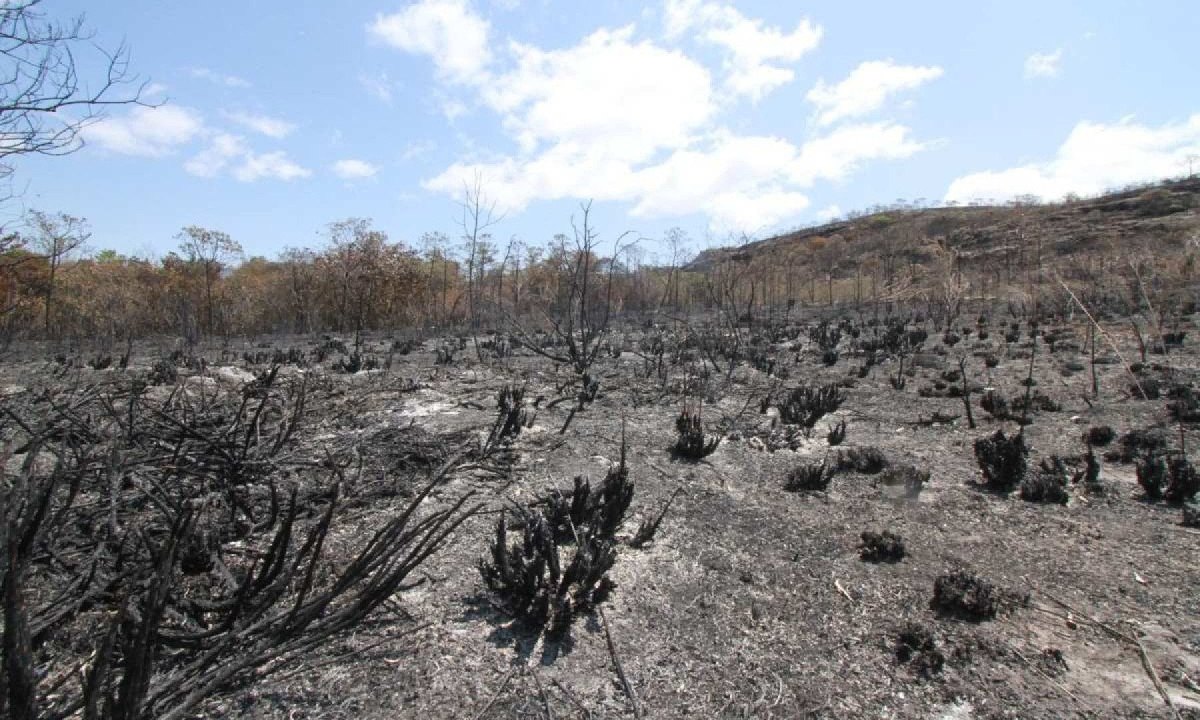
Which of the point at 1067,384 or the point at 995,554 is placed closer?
the point at 995,554

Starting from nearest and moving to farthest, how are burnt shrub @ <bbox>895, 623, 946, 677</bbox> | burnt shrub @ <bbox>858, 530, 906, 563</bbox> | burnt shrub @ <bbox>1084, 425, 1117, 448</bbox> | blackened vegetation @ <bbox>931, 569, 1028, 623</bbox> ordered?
burnt shrub @ <bbox>895, 623, 946, 677</bbox> < blackened vegetation @ <bbox>931, 569, 1028, 623</bbox> < burnt shrub @ <bbox>858, 530, 906, 563</bbox> < burnt shrub @ <bbox>1084, 425, 1117, 448</bbox>

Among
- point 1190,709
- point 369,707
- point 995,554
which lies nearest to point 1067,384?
point 995,554

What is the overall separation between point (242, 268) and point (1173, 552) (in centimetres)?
2963

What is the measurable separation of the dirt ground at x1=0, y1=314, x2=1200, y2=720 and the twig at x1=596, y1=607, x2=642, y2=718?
0.01 meters

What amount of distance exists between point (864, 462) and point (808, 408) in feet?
4.78

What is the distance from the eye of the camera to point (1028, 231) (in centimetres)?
3734

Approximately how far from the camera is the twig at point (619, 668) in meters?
2.16

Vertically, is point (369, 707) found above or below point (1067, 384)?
below

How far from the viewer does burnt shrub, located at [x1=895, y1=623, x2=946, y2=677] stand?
2.36 metres

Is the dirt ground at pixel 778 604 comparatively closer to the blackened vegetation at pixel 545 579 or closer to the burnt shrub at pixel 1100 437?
the blackened vegetation at pixel 545 579

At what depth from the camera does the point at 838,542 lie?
3543 millimetres

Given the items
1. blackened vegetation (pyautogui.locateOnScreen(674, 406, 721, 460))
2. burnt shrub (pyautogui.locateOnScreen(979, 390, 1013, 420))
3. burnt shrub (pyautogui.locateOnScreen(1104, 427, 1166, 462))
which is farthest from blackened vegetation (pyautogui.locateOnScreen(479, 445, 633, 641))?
burnt shrub (pyautogui.locateOnScreen(979, 390, 1013, 420))

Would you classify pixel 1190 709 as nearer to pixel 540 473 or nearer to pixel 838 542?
pixel 838 542

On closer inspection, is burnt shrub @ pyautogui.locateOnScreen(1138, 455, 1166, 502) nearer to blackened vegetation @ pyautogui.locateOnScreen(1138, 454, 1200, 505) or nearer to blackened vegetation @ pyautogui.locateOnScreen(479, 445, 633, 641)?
blackened vegetation @ pyautogui.locateOnScreen(1138, 454, 1200, 505)
